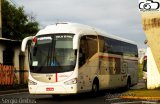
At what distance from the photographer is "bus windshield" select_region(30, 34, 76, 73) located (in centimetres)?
2108

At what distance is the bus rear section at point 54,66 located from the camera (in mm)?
20906

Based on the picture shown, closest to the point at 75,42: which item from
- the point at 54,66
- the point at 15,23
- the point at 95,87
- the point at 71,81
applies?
the point at 54,66

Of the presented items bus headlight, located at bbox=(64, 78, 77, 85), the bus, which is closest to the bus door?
the bus

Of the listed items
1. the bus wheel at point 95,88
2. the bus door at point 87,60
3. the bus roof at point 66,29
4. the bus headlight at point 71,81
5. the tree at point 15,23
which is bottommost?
the bus wheel at point 95,88

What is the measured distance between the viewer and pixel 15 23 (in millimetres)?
59469

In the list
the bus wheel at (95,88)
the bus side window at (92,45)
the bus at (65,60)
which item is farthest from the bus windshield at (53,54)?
the bus wheel at (95,88)

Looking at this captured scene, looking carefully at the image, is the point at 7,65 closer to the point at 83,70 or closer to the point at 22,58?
the point at 22,58

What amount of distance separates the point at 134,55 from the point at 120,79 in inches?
194

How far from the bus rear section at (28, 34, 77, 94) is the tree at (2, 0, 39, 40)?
1463 inches

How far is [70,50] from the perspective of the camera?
2114 centimetres

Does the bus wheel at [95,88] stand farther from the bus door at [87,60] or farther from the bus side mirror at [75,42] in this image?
the bus side mirror at [75,42]

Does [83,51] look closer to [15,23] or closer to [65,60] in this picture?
[65,60]

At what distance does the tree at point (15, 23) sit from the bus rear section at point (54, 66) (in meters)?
37.2

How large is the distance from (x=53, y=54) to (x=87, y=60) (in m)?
1.96
